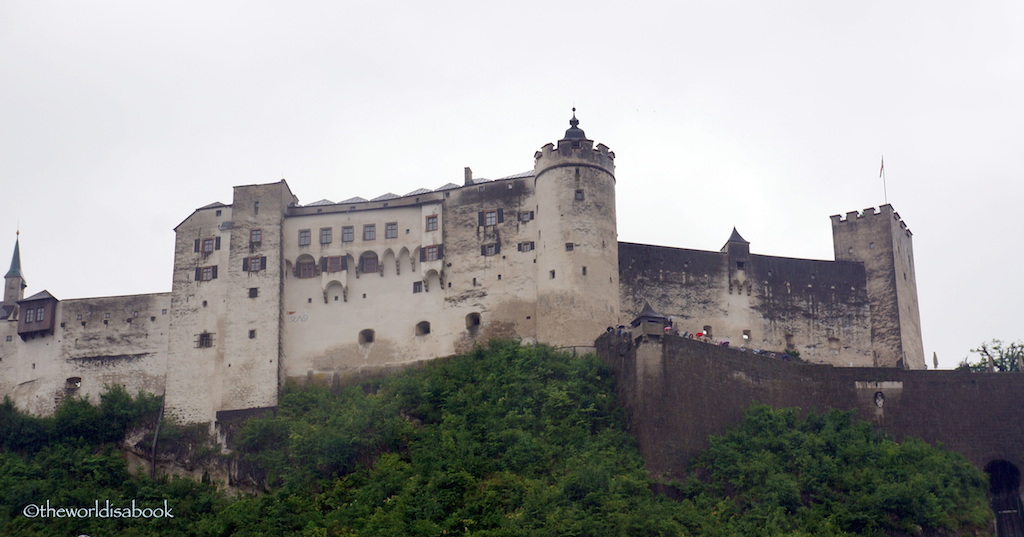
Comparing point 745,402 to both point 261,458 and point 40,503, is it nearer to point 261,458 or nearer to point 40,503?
point 261,458

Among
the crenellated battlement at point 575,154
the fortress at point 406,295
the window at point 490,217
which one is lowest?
the fortress at point 406,295

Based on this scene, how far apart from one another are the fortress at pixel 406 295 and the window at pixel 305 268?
0.46 feet

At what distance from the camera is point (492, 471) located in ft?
170

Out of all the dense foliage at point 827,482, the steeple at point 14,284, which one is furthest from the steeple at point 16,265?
the dense foliage at point 827,482

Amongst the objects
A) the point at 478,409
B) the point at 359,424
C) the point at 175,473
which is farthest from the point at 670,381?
the point at 175,473

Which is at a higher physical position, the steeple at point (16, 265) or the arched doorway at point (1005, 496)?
the steeple at point (16, 265)

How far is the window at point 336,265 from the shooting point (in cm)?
6303

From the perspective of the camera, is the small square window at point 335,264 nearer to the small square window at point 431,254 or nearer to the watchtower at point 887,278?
the small square window at point 431,254

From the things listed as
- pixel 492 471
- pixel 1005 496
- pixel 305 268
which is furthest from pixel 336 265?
pixel 1005 496

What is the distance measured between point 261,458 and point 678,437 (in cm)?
1606

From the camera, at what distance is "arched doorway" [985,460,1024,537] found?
5312 centimetres

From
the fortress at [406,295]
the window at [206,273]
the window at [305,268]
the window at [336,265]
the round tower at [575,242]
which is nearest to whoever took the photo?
the round tower at [575,242]

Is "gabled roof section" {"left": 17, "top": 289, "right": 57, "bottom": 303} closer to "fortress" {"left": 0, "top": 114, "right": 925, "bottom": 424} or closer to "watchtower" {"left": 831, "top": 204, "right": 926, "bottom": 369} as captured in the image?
"fortress" {"left": 0, "top": 114, "right": 925, "bottom": 424}

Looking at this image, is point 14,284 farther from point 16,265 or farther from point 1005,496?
point 1005,496
